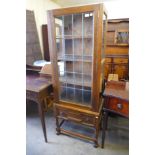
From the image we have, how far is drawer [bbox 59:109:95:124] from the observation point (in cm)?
174

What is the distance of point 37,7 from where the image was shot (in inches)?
118

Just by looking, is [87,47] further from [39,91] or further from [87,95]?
[39,91]

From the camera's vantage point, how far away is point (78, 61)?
168 cm

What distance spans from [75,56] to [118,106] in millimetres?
718

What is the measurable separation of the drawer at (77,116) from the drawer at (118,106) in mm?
282

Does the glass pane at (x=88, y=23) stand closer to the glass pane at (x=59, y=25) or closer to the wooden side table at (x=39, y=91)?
the glass pane at (x=59, y=25)

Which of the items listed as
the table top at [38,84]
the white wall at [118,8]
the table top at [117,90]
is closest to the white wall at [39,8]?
the table top at [38,84]

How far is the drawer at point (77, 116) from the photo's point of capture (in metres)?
1.74

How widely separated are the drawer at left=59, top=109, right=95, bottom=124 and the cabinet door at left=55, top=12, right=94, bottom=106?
0.46 ft

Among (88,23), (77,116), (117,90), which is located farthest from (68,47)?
(77,116)
